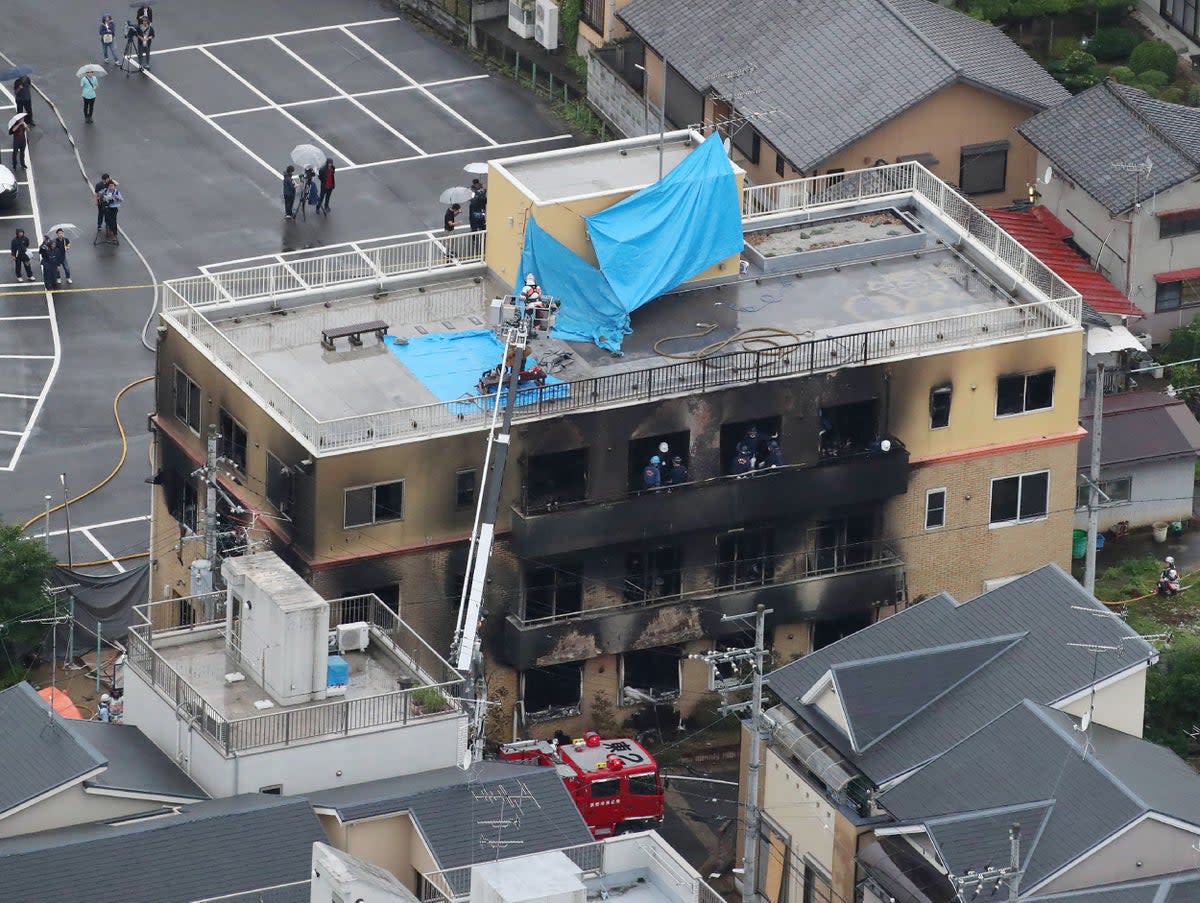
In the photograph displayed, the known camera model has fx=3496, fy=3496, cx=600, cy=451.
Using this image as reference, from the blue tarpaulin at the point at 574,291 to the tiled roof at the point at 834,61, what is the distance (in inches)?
708

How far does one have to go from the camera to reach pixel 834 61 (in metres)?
115

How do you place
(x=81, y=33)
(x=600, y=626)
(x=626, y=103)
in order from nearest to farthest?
1. (x=600, y=626)
2. (x=626, y=103)
3. (x=81, y=33)

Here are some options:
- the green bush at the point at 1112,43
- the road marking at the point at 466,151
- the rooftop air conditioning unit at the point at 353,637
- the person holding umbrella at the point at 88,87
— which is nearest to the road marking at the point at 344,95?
the person holding umbrella at the point at 88,87

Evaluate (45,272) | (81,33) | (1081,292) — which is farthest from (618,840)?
(81,33)

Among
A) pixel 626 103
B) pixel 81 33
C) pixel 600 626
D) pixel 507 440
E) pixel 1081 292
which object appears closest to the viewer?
pixel 507 440

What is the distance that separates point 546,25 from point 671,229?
34847 millimetres

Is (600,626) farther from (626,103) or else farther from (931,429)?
(626,103)

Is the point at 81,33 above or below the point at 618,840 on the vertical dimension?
above

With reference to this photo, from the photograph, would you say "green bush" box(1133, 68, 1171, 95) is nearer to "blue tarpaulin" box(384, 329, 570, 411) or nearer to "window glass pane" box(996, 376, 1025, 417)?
"window glass pane" box(996, 376, 1025, 417)

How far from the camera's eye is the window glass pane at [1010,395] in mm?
96250

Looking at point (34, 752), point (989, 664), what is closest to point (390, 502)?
point (34, 752)

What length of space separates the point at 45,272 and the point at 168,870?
44.5 m

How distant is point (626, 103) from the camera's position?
123562 mm

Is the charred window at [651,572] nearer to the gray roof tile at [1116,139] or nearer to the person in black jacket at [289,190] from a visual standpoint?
the gray roof tile at [1116,139]
